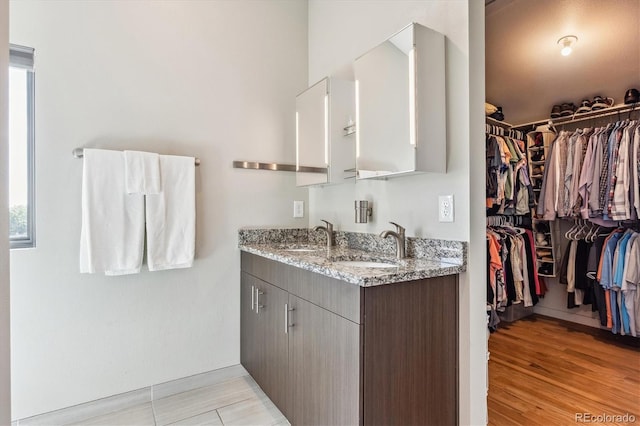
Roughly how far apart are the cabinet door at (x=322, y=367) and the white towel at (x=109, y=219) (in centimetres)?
94

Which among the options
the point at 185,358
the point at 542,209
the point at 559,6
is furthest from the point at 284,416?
the point at 559,6

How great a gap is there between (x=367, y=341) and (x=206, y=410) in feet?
4.00

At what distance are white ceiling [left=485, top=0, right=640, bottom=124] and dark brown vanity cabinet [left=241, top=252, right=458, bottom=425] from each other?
2.56 metres

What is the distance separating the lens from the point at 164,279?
195 cm

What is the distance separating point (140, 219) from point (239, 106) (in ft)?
3.19

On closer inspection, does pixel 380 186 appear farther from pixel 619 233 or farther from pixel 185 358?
pixel 619 233

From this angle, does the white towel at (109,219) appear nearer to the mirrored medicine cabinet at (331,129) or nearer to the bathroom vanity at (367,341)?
the bathroom vanity at (367,341)

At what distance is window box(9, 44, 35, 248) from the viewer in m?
1.61

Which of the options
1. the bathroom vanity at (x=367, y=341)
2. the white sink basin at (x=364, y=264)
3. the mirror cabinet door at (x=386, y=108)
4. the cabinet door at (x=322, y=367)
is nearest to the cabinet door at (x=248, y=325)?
the bathroom vanity at (x=367, y=341)

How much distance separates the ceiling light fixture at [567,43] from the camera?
2.72m

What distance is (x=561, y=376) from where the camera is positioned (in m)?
2.17

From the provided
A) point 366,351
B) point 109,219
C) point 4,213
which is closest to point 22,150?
point 109,219

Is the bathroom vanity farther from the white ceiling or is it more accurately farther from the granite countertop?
the white ceiling

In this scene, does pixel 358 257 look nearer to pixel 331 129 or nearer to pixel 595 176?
pixel 331 129
